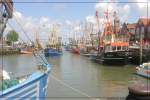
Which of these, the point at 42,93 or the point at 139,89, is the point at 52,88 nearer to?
the point at 42,93

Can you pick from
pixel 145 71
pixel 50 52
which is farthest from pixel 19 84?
pixel 50 52

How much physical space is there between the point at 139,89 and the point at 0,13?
335 centimetres

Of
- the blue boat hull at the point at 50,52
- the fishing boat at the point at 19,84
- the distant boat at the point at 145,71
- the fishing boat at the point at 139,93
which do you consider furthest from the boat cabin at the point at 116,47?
the fishing boat at the point at 139,93

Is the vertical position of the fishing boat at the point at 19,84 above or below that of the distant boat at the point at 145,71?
above

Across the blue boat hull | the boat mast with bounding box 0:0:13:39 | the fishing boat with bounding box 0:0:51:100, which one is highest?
the boat mast with bounding box 0:0:13:39

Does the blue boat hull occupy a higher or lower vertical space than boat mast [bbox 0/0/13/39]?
lower

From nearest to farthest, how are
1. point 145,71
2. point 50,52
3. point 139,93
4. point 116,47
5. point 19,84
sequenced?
1. point 139,93
2. point 19,84
3. point 145,71
4. point 116,47
5. point 50,52

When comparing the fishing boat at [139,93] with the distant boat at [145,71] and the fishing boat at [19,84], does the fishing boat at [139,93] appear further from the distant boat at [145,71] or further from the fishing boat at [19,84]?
the distant boat at [145,71]

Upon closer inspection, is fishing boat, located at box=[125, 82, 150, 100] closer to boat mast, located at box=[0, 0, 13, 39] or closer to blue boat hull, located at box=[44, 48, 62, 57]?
boat mast, located at box=[0, 0, 13, 39]

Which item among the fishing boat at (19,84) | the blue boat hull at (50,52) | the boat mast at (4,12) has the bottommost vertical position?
the blue boat hull at (50,52)

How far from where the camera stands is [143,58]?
42.5 meters

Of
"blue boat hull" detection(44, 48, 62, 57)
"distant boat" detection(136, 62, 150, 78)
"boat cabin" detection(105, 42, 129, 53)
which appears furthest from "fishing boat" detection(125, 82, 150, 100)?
"blue boat hull" detection(44, 48, 62, 57)

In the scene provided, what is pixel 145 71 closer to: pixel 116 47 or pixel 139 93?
pixel 139 93

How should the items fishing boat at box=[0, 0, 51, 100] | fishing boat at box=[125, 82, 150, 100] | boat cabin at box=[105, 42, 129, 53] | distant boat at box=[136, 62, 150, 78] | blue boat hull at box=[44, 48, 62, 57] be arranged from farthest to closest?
blue boat hull at box=[44, 48, 62, 57] → boat cabin at box=[105, 42, 129, 53] → distant boat at box=[136, 62, 150, 78] → fishing boat at box=[0, 0, 51, 100] → fishing boat at box=[125, 82, 150, 100]
